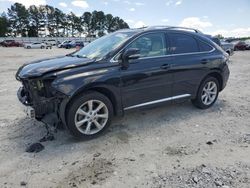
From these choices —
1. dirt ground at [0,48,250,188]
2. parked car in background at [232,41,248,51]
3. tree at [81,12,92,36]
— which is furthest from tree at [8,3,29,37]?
dirt ground at [0,48,250,188]

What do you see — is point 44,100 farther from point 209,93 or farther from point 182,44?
point 209,93

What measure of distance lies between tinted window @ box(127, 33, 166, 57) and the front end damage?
1594 millimetres

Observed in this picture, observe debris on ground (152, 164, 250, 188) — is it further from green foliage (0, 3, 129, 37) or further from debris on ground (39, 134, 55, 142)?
green foliage (0, 3, 129, 37)

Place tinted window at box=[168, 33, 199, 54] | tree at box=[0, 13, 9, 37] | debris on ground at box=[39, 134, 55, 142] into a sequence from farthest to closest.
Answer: tree at box=[0, 13, 9, 37], tinted window at box=[168, 33, 199, 54], debris on ground at box=[39, 134, 55, 142]

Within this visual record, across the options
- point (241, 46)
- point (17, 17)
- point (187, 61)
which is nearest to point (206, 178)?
point (187, 61)

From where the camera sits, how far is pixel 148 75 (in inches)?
186

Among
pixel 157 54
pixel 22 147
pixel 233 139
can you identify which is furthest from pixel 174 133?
pixel 22 147

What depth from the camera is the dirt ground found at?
10.6ft

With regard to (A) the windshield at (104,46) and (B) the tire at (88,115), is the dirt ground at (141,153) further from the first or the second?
(A) the windshield at (104,46)

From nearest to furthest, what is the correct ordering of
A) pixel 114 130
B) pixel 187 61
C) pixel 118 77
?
pixel 118 77 → pixel 114 130 → pixel 187 61

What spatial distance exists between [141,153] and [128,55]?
162cm

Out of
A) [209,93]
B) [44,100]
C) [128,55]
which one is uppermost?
[128,55]

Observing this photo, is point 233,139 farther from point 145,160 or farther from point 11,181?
point 11,181

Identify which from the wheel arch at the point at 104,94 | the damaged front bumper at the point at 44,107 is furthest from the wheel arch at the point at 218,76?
the damaged front bumper at the point at 44,107
